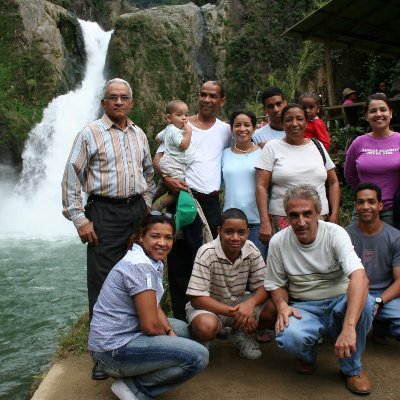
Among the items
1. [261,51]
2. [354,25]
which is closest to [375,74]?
[354,25]

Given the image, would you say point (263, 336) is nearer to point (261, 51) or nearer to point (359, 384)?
point (359, 384)

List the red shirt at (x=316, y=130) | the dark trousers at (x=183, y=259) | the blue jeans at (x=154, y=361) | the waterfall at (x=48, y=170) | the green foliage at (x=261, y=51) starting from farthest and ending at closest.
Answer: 1. the green foliage at (x=261, y=51)
2. the waterfall at (x=48, y=170)
3. the red shirt at (x=316, y=130)
4. the dark trousers at (x=183, y=259)
5. the blue jeans at (x=154, y=361)

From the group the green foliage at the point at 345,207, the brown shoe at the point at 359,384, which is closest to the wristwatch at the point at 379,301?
the brown shoe at the point at 359,384

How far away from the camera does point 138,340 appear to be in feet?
8.72

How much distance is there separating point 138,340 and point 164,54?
581 inches

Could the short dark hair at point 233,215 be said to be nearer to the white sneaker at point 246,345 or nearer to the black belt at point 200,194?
the black belt at point 200,194

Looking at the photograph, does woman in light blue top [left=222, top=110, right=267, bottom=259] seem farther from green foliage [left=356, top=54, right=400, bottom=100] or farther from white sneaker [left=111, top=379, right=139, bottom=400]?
green foliage [left=356, top=54, right=400, bottom=100]

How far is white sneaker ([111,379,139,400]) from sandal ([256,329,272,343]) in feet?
3.96

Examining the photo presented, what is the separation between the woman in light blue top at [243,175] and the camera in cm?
352

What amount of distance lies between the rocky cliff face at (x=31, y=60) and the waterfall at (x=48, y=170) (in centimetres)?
43

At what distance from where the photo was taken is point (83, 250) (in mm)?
9633

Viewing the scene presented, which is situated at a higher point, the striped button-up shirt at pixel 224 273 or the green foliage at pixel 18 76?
the green foliage at pixel 18 76

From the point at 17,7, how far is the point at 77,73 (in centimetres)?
266

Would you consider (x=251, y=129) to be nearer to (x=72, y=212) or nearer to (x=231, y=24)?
(x=72, y=212)
